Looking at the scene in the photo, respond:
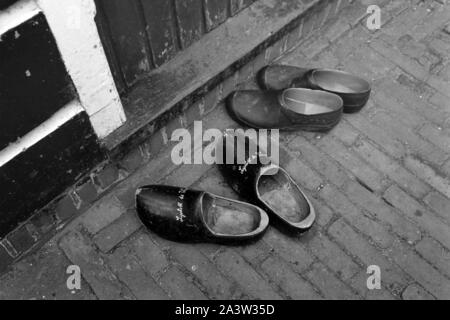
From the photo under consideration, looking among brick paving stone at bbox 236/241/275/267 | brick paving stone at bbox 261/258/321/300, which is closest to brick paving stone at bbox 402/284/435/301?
brick paving stone at bbox 261/258/321/300

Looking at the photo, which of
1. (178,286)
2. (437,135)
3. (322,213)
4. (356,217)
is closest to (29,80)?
(178,286)

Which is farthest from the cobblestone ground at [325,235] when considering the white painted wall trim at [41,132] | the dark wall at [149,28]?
the white painted wall trim at [41,132]

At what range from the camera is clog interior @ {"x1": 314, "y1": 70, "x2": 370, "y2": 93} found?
9.39 ft

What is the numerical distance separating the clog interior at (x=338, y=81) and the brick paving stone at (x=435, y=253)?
3.31 ft

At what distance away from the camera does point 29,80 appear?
1767 mm

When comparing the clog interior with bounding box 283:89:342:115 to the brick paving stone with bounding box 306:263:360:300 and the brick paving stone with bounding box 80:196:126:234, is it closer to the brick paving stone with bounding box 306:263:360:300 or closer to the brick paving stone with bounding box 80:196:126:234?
the brick paving stone with bounding box 306:263:360:300

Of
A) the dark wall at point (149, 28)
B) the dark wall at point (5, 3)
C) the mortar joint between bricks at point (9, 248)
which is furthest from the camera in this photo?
the mortar joint between bricks at point (9, 248)

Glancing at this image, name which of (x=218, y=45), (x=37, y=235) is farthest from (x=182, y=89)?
(x=37, y=235)

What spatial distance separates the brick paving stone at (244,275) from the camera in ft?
7.59

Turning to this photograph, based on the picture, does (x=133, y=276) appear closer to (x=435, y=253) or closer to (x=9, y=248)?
(x=9, y=248)

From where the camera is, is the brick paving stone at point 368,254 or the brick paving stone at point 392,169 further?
the brick paving stone at point 392,169

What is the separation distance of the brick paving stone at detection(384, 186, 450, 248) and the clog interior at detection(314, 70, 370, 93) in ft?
2.26

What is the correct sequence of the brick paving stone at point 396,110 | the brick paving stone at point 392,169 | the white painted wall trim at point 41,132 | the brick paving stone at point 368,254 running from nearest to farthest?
the white painted wall trim at point 41,132
the brick paving stone at point 368,254
the brick paving stone at point 392,169
the brick paving stone at point 396,110

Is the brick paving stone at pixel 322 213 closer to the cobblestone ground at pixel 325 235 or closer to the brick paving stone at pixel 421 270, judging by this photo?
the cobblestone ground at pixel 325 235
